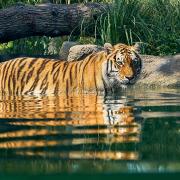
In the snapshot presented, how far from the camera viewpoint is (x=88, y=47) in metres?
12.6

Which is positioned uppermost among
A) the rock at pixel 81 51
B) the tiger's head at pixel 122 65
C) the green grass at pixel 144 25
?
the green grass at pixel 144 25

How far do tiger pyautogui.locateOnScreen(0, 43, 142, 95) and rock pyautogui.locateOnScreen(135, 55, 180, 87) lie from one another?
140 cm

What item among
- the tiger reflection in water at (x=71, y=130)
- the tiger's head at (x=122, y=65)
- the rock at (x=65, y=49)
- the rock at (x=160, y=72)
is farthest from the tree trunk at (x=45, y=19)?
the tiger reflection in water at (x=71, y=130)

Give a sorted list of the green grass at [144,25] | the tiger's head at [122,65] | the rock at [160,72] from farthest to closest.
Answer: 1. the green grass at [144,25]
2. the rock at [160,72]
3. the tiger's head at [122,65]

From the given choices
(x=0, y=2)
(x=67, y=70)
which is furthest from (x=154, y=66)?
(x=0, y=2)

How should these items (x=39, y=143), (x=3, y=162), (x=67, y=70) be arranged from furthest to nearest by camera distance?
(x=67, y=70) < (x=39, y=143) < (x=3, y=162)

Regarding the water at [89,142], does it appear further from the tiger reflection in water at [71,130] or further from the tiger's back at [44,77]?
the tiger's back at [44,77]

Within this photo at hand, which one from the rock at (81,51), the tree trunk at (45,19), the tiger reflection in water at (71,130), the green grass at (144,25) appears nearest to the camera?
the tiger reflection in water at (71,130)

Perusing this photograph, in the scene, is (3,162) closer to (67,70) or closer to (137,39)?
(67,70)

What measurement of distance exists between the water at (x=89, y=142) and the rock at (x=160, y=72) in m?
5.89

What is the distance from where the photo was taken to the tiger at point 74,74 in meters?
9.42

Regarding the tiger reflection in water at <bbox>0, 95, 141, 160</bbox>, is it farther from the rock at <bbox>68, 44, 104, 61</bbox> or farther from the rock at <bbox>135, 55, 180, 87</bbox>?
the rock at <bbox>68, 44, 104, 61</bbox>

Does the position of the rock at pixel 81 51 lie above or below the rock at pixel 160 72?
above

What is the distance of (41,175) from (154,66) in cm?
982
